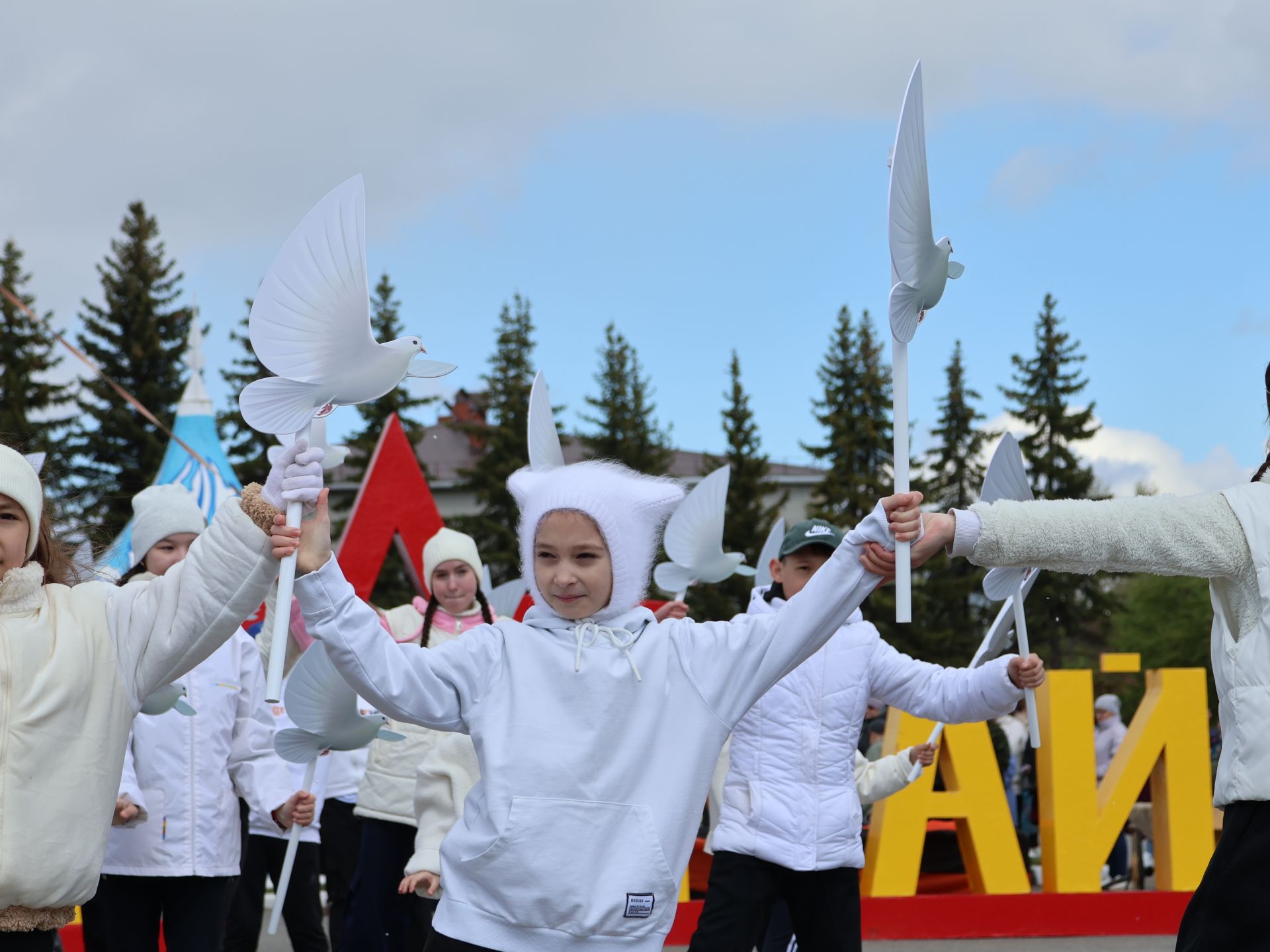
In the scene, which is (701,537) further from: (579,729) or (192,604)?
(192,604)

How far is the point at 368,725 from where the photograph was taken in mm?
4793

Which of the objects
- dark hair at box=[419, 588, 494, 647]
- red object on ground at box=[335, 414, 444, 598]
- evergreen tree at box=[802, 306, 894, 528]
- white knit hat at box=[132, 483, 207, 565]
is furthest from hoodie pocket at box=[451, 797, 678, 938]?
evergreen tree at box=[802, 306, 894, 528]

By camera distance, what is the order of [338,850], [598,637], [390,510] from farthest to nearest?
[390,510] → [338,850] → [598,637]

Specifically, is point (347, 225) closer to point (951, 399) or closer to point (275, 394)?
point (275, 394)

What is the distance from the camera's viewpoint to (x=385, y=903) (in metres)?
5.79

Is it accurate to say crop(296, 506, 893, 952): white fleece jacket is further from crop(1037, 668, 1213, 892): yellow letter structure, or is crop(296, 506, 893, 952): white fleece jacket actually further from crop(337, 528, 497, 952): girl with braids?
crop(1037, 668, 1213, 892): yellow letter structure

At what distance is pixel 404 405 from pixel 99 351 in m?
8.21

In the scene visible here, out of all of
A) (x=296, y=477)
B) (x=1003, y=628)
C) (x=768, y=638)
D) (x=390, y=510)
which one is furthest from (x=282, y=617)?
(x=390, y=510)

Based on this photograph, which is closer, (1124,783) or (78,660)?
(78,660)

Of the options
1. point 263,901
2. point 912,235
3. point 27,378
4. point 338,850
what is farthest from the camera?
point 27,378

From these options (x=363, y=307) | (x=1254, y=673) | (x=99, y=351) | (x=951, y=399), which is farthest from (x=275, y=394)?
(x=951, y=399)

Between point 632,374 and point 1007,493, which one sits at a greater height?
point 632,374

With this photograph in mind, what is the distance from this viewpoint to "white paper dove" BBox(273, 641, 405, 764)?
4.32 metres

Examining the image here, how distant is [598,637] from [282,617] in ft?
2.61
